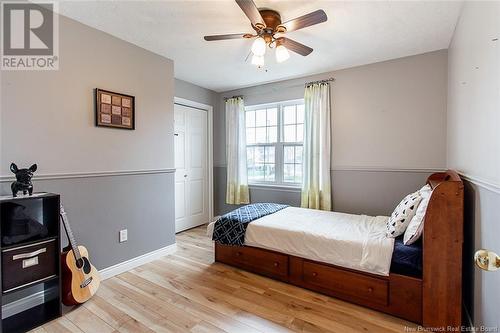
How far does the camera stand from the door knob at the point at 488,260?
838 mm

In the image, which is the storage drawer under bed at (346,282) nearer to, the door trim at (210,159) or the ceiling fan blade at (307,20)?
the ceiling fan blade at (307,20)

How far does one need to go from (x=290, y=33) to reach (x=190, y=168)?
101 inches

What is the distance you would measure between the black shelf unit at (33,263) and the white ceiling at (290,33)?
5.20ft

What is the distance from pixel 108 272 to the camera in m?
2.49

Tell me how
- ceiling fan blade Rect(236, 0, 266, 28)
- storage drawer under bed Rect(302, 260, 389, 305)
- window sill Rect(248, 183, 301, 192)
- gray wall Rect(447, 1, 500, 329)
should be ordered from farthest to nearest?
window sill Rect(248, 183, 301, 192) < storage drawer under bed Rect(302, 260, 389, 305) < ceiling fan blade Rect(236, 0, 266, 28) < gray wall Rect(447, 1, 500, 329)

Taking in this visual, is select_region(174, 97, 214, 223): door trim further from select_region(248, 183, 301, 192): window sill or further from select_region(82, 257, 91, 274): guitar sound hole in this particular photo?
select_region(82, 257, 91, 274): guitar sound hole

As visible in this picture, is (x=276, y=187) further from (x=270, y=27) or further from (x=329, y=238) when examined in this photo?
(x=270, y=27)

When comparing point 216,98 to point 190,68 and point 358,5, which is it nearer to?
point 190,68

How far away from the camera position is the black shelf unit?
1.67 meters

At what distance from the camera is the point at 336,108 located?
3.43m

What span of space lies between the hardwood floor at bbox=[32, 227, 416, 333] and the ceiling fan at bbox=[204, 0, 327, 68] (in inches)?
79.8

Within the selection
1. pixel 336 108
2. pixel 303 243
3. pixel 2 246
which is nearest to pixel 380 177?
pixel 336 108

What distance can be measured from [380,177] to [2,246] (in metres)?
3.58

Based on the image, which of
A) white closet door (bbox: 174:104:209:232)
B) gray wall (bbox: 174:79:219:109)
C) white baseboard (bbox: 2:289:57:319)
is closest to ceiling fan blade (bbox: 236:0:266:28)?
gray wall (bbox: 174:79:219:109)
